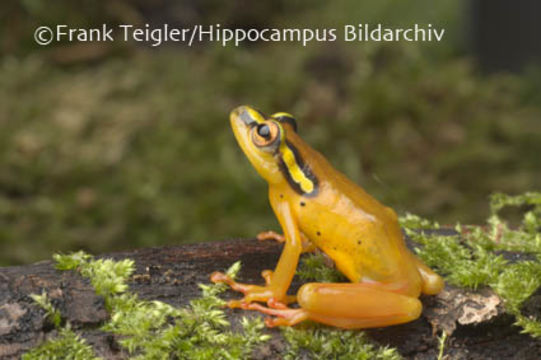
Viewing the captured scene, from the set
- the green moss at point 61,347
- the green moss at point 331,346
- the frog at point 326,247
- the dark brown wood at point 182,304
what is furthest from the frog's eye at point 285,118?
the green moss at point 61,347

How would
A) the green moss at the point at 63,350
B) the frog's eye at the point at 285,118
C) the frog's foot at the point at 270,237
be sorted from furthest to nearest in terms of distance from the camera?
1. the frog's foot at the point at 270,237
2. the frog's eye at the point at 285,118
3. the green moss at the point at 63,350

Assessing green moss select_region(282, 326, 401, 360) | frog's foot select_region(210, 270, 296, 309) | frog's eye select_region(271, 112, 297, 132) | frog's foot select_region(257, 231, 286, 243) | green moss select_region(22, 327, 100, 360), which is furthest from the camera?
frog's foot select_region(257, 231, 286, 243)

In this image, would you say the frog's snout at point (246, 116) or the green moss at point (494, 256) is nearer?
the green moss at point (494, 256)

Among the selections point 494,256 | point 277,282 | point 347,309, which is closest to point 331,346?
point 347,309

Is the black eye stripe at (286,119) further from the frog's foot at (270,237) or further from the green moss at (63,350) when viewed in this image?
the green moss at (63,350)

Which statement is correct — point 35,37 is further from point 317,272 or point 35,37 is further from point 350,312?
point 350,312

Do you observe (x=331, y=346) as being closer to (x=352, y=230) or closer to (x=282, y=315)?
(x=282, y=315)

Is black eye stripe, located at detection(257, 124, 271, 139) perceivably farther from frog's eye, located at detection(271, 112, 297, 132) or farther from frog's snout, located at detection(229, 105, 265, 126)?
frog's eye, located at detection(271, 112, 297, 132)

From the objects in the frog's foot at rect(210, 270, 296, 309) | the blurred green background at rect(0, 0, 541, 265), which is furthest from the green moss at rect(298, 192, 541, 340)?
the blurred green background at rect(0, 0, 541, 265)
